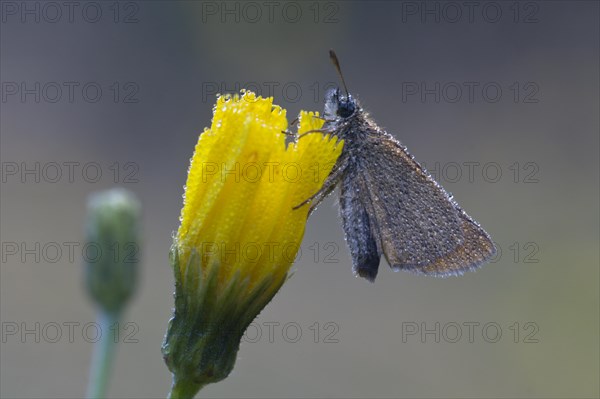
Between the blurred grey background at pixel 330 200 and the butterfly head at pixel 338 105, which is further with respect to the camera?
the blurred grey background at pixel 330 200

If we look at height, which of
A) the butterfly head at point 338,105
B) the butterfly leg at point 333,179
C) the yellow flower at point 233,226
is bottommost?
the yellow flower at point 233,226

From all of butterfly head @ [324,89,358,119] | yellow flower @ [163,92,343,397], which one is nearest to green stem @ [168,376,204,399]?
yellow flower @ [163,92,343,397]

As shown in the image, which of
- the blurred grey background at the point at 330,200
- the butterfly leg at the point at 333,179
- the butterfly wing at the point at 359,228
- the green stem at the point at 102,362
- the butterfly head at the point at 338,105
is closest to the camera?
the green stem at the point at 102,362

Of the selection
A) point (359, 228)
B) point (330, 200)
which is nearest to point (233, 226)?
point (359, 228)

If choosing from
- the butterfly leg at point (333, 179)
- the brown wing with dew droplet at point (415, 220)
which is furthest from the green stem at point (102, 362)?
the brown wing with dew droplet at point (415, 220)

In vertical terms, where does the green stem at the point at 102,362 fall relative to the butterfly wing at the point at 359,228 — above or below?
below

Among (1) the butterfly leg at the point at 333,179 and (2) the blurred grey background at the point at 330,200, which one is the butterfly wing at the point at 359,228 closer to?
(1) the butterfly leg at the point at 333,179
